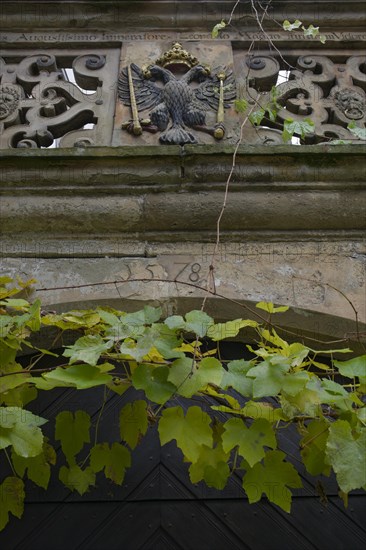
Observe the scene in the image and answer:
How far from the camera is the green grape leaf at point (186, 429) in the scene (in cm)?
166

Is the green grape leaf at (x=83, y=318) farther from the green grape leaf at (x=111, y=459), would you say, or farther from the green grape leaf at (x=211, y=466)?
the green grape leaf at (x=211, y=466)

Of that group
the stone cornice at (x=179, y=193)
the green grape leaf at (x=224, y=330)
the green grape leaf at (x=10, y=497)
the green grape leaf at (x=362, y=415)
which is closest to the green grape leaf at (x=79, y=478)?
the green grape leaf at (x=10, y=497)

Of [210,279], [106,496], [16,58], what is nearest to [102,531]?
[106,496]

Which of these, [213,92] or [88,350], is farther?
[213,92]

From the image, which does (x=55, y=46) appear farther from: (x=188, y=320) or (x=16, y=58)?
(x=188, y=320)

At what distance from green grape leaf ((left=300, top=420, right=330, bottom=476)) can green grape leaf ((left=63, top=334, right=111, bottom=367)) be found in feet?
1.69

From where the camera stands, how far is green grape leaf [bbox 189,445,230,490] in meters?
1.78

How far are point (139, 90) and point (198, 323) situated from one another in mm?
1454

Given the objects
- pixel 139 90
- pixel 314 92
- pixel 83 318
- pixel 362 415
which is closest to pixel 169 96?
pixel 139 90

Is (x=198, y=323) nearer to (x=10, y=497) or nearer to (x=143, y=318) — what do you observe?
(x=143, y=318)

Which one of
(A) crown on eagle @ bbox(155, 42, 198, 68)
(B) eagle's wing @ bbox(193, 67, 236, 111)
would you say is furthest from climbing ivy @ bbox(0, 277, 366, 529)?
(A) crown on eagle @ bbox(155, 42, 198, 68)

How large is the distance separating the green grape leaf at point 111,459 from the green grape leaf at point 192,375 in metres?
A: 0.41

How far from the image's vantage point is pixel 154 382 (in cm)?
169

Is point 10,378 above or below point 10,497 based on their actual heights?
above
